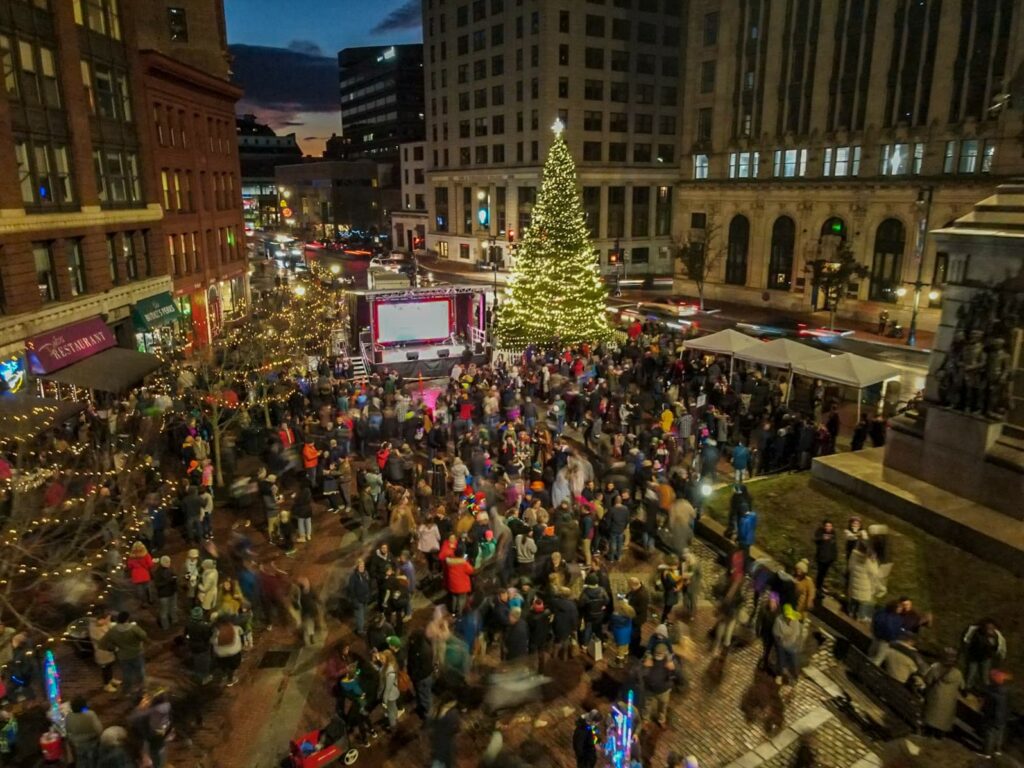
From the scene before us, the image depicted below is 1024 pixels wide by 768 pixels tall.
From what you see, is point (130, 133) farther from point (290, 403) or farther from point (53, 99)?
point (290, 403)

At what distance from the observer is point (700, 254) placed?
51719 millimetres

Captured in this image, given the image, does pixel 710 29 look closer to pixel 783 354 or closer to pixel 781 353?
pixel 781 353

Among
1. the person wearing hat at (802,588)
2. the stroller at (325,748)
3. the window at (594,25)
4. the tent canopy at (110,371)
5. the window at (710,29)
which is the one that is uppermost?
the window at (594,25)

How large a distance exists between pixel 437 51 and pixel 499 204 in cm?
2060

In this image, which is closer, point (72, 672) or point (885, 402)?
point (72, 672)

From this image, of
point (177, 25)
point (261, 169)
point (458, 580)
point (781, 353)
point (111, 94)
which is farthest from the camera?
point (261, 169)

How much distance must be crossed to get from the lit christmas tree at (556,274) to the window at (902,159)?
23958mm

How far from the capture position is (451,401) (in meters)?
22.5

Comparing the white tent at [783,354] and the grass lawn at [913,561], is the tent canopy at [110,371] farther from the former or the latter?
the white tent at [783,354]

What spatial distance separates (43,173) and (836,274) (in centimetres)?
3988

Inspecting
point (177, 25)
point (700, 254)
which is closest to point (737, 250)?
point (700, 254)

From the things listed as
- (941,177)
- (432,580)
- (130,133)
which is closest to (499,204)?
(941,177)

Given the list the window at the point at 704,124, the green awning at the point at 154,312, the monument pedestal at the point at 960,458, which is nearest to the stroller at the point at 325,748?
the monument pedestal at the point at 960,458

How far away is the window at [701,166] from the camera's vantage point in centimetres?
5523
